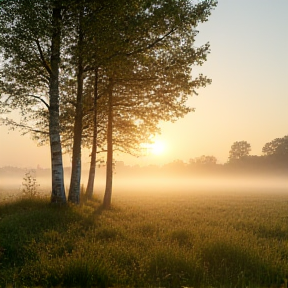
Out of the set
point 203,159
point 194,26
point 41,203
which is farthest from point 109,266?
point 203,159

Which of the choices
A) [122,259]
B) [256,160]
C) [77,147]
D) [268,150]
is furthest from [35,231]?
[268,150]

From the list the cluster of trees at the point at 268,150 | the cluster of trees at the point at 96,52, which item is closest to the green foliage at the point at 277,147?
the cluster of trees at the point at 268,150

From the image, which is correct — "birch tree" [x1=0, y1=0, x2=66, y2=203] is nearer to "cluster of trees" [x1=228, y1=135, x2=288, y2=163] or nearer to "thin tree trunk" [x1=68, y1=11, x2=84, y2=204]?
"thin tree trunk" [x1=68, y1=11, x2=84, y2=204]

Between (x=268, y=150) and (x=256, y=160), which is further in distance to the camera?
(x=268, y=150)

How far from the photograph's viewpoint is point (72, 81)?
16.2 meters

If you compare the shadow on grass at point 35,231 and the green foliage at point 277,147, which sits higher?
the green foliage at point 277,147

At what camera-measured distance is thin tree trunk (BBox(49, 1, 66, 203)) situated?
13.7 metres

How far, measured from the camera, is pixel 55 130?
560 inches

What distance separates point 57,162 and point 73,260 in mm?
8262

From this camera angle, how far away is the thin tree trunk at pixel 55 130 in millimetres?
13727

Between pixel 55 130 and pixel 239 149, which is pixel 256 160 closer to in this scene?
pixel 239 149

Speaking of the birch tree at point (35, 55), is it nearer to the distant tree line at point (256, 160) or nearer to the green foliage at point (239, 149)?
the distant tree line at point (256, 160)

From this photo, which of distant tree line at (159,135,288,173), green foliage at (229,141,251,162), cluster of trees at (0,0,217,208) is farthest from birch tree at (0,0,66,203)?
green foliage at (229,141,251,162)

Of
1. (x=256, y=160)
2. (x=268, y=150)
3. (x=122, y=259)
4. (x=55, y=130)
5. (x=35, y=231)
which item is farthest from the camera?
(x=268, y=150)
